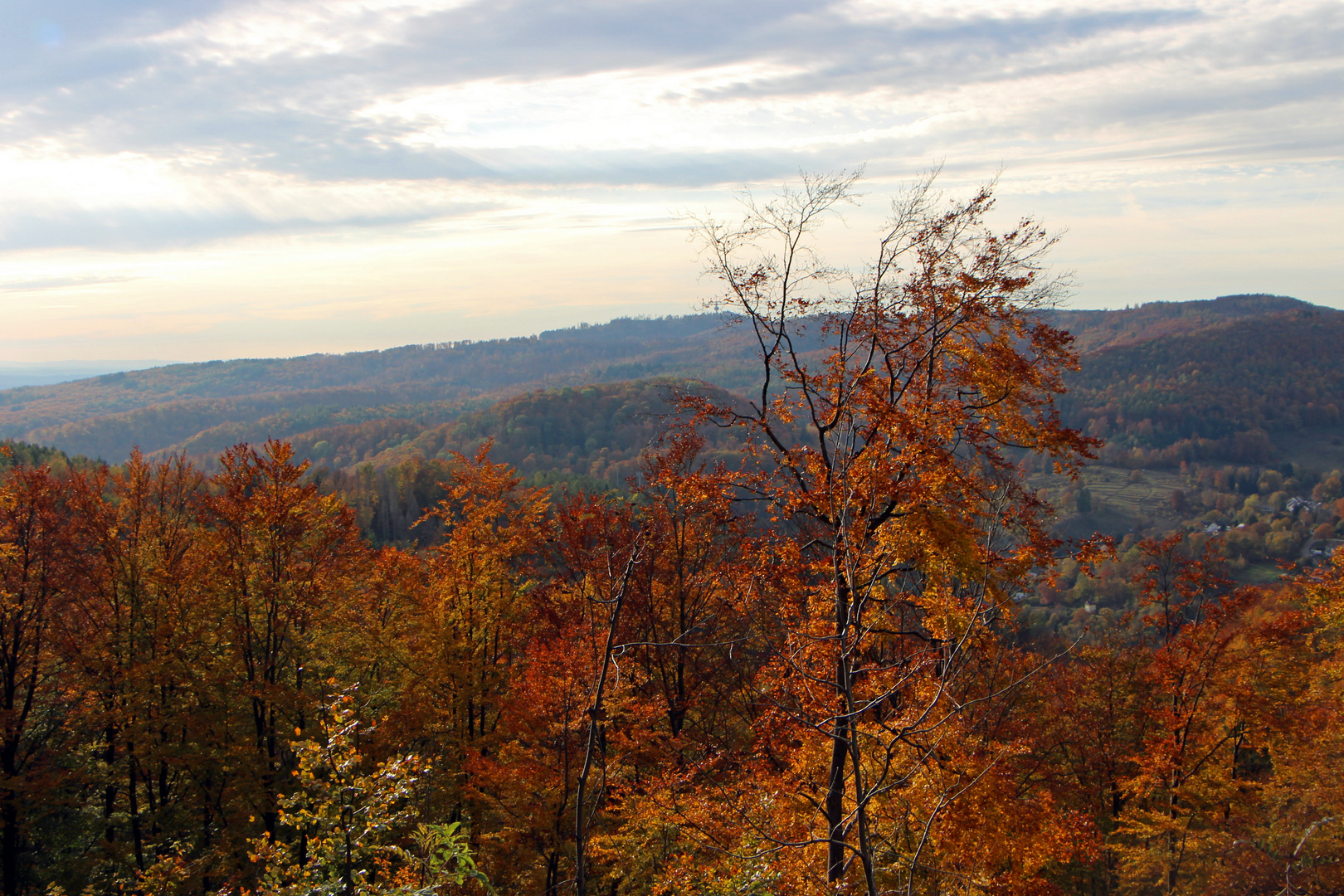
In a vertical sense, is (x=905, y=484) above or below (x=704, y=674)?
above

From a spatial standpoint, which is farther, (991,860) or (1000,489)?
(1000,489)

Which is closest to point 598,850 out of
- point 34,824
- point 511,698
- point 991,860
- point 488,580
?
point 511,698

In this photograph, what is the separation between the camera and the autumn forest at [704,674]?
34.7 ft

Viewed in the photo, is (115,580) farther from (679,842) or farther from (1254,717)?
(1254,717)

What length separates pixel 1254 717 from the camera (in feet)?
66.6

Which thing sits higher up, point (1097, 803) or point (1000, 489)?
point (1000, 489)

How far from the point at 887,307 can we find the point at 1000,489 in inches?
139

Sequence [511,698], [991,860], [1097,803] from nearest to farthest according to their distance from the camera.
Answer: [991,860] < [511,698] < [1097,803]

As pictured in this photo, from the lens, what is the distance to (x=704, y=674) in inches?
751

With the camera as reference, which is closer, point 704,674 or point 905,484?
point 905,484

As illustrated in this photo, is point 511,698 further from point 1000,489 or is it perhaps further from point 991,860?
point 1000,489

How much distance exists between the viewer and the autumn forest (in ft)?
34.7

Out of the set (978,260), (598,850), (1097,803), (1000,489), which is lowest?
(1097,803)

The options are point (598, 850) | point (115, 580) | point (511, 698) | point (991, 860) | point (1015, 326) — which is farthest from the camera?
point (115, 580)
